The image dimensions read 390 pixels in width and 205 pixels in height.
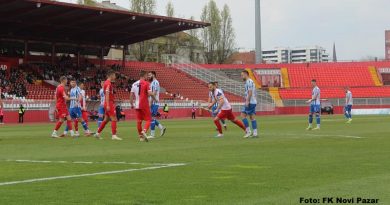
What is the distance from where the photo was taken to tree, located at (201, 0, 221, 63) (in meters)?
99.9

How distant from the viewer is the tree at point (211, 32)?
328ft

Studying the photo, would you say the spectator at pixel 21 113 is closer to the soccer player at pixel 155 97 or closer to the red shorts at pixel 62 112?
the red shorts at pixel 62 112

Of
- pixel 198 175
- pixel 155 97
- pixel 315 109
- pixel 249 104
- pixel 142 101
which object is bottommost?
pixel 198 175

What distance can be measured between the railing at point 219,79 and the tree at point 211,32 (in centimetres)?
1690

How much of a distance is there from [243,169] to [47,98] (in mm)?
45654

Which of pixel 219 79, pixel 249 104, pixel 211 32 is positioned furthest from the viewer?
pixel 211 32

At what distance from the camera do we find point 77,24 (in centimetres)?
5994

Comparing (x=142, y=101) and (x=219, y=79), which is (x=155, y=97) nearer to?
(x=142, y=101)

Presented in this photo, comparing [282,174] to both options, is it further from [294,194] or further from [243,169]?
[294,194]

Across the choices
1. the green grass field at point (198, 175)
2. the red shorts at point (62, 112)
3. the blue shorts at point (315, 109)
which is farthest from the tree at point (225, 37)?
the green grass field at point (198, 175)

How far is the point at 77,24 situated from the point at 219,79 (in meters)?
23.9

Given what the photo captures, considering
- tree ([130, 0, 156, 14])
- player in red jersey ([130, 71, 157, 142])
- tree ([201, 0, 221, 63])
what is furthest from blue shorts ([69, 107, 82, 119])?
tree ([201, 0, 221, 63])

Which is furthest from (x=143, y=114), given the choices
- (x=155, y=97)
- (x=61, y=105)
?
(x=61, y=105)

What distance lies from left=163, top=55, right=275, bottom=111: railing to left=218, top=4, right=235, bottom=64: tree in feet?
59.1
